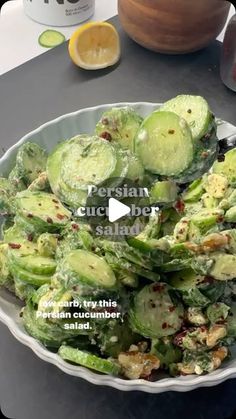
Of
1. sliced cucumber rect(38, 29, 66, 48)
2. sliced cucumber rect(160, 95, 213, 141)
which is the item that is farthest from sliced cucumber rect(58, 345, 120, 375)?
sliced cucumber rect(38, 29, 66, 48)

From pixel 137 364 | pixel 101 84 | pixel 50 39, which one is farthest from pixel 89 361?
pixel 50 39

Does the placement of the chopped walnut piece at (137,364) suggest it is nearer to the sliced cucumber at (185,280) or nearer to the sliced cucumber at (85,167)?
the sliced cucumber at (185,280)

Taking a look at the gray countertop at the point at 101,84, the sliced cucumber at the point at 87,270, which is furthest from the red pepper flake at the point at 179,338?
the gray countertop at the point at 101,84

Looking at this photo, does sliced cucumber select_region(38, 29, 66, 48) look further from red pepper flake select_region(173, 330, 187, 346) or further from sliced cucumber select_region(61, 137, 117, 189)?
red pepper flake select_region(173, 330, 187, 346)

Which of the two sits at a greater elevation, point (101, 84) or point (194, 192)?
point (194, 192)

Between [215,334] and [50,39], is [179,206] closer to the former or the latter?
[215,334]

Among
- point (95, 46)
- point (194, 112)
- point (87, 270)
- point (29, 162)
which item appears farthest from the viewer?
point (95, 46)
